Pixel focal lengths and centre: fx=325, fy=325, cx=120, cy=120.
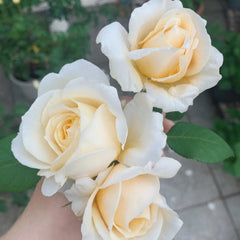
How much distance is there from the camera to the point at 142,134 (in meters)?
0.50

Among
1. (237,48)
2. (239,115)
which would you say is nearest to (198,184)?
(239,115)

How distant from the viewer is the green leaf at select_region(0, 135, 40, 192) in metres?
0.64

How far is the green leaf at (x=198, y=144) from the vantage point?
643 mm

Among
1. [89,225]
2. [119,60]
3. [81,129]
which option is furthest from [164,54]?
[89,225]

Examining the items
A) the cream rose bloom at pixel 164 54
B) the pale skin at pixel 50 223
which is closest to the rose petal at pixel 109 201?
the cream rose bloom at pixel 164 54

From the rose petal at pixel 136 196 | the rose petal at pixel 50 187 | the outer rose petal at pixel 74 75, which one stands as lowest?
the rose petal at pixel 136 196

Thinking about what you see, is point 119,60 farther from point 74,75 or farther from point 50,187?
point 50,187

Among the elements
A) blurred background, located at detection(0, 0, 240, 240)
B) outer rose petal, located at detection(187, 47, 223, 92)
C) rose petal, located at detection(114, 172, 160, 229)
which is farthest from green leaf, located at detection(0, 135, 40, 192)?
blurred background, located at detection(0, 0, 240, 240)

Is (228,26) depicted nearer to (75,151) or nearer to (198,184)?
(198,184)

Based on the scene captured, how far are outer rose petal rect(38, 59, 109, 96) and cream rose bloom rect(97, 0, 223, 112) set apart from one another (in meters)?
0.03

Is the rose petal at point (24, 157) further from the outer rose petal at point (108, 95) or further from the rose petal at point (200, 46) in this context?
the rose petal at point (200, 46)

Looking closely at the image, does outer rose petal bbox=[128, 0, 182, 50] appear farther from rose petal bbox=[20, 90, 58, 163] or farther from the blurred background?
the blurred background

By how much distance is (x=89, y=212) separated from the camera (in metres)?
0.47

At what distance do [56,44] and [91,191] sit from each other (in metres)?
1.40
